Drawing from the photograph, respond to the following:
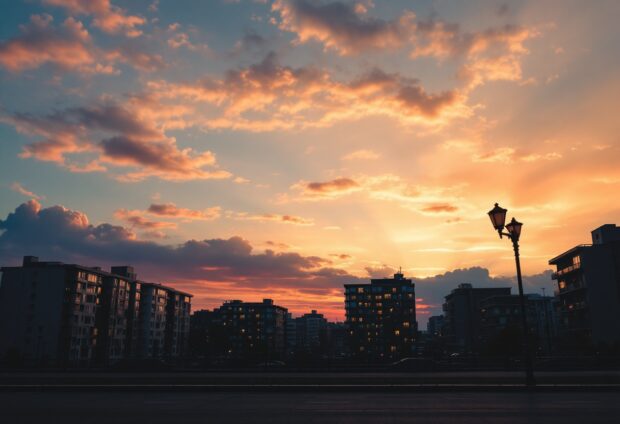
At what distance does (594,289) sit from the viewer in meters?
86.9

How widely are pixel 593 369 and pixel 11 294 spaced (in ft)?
373

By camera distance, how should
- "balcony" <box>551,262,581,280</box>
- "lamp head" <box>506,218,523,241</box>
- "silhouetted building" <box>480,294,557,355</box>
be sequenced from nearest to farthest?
1. "lamp head" <box>506,218,523,241</box>
2. "balcony" <box>551,262,581,280</box>
3. "silhouetted building" <box>480,294,557,355</box>

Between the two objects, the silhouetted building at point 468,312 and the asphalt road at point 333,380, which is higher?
the silhouetted building at point 468,312

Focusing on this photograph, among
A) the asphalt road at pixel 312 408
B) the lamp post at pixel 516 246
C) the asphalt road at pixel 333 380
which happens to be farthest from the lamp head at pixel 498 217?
the asphalt road at pixel 333 380

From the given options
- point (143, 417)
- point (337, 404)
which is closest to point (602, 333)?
point (337, 404)

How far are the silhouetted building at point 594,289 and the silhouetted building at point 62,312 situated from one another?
92.5 metres

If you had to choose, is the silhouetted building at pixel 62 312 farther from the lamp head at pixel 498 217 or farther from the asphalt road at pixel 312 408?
the lamp head at pixel 498 217

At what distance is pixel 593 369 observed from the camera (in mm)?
41875

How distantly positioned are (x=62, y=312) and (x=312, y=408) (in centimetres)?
10608

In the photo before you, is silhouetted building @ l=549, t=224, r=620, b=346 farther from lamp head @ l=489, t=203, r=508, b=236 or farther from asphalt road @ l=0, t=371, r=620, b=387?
lamp head @ l=489, t=203, r=508, b=236

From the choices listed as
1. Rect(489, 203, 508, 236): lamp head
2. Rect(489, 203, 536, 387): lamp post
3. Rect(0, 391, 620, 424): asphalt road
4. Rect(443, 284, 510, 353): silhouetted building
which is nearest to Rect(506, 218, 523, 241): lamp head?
Rect(489, 203, 536, 387): lamp post

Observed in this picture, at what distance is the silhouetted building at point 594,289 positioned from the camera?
84.6 metres

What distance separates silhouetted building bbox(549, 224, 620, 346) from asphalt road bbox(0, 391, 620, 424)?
7102cm

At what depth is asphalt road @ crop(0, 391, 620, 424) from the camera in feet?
43.6
